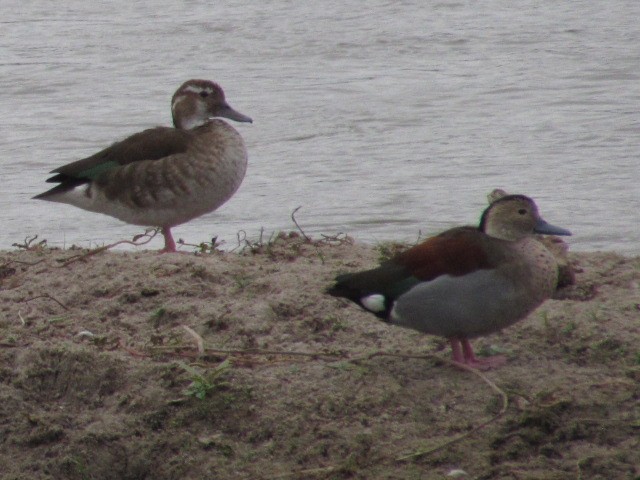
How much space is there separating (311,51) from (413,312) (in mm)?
8466

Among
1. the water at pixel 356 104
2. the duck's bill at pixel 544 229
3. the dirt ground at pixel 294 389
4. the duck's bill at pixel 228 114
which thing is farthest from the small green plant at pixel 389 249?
the duck's bill at pixel 228 114

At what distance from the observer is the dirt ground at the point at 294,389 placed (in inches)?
178

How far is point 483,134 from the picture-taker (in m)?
10.2

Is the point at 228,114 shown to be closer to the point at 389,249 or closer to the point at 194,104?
the point at 194,104

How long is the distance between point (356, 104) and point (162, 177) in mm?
4209

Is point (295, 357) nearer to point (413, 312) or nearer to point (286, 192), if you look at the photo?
point (413, 312)

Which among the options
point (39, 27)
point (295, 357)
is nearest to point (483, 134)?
point (295, 357)

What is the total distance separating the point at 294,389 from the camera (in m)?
4.90

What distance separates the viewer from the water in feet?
28.0

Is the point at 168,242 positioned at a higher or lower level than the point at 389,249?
lower

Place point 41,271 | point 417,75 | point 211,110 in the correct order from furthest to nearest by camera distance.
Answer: point 417,75
point 211,110
point 41,271

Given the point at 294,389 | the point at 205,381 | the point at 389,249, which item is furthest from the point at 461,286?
the point at 389,249

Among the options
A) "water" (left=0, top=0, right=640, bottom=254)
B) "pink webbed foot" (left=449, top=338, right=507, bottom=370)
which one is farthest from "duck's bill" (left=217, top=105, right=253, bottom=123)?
"pink webbed foot" (left=449, top=338, right=507, bottom=370)

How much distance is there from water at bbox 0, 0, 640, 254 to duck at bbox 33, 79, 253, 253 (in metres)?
0.68
